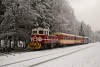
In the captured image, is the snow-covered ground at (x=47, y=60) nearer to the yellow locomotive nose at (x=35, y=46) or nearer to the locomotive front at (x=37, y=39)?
the yellow locomotive nose at (x=35, y=46)

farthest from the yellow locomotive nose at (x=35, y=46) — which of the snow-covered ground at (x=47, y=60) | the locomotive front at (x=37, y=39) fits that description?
the snow-covered ground at (x=47, y=60)

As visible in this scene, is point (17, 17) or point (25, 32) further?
point (25, 32)

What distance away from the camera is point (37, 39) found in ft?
95.2

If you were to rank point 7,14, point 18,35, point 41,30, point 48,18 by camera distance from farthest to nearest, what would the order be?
point 48,18 < point 41,30 < point 18,35 < point 7,14

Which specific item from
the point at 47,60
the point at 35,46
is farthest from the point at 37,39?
the point at 47,60

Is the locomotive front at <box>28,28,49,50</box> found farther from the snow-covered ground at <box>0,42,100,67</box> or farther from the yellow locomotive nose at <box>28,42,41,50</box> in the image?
the snow-covered ground at <box>0,42,100,67</box>

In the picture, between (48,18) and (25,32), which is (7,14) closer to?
(25,32)

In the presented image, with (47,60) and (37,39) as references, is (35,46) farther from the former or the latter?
(47,60)

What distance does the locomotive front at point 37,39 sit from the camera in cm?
2853

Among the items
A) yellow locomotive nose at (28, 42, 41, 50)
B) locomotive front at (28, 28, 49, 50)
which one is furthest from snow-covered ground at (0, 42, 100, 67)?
locomotive front at (28, 28, 49, 50)

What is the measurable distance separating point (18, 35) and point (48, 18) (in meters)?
9.15

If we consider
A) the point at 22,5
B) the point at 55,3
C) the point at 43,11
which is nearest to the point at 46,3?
the point at 43,11

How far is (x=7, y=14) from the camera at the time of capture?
25172 mm

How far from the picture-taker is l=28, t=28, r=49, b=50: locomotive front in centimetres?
2853
